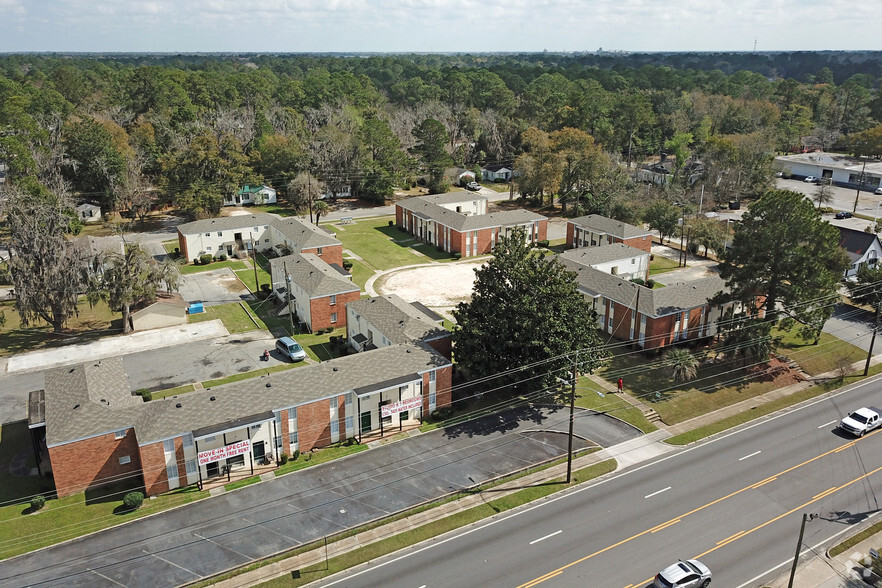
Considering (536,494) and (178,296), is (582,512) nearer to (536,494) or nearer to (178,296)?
(536,494)

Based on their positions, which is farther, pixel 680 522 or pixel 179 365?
pixel 179 365

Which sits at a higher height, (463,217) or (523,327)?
(523,327)

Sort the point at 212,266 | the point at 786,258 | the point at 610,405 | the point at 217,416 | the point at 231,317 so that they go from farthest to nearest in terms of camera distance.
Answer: the point at 212,266 → the point at 231,317 → the point at 786,258 → the point at 610,405 → the point at 217,416

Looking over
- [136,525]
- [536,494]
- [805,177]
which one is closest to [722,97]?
[805,177]

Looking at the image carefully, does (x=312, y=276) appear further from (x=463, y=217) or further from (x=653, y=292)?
(x=653, y=292)

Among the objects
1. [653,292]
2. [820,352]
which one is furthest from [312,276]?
[820,352]

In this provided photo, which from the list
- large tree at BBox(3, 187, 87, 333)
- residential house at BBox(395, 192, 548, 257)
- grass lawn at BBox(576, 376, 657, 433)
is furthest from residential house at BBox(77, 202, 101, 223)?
grass lawn at BBox(576, 376, 657, 433)
